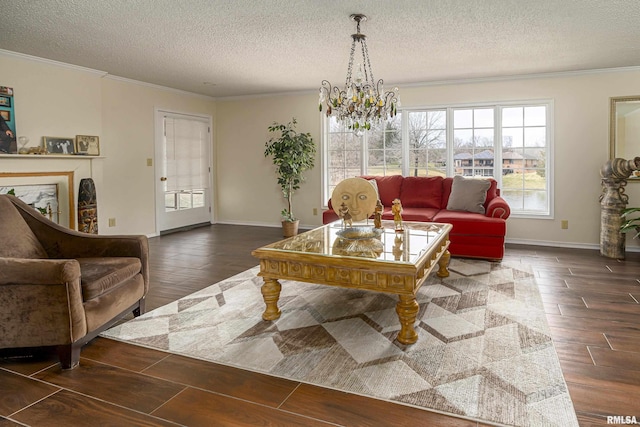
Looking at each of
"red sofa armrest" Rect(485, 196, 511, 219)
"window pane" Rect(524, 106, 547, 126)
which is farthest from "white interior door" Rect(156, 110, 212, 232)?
"window pane" Rect(524, 106, 547, 126)

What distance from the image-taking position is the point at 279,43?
167 inches

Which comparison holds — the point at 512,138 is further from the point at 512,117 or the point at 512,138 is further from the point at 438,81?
the point at 438,81

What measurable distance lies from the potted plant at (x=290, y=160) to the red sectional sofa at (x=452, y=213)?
44.3 inches

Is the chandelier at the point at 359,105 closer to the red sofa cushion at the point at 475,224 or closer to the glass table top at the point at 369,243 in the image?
the glass table top at the point at 369,243

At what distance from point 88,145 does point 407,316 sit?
4774 mm

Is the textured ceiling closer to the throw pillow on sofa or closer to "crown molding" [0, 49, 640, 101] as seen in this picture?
"crown molding" [0, 49, 640, 101]

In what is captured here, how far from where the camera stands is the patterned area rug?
2.00 metres

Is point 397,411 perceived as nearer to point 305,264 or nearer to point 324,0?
point 305,264

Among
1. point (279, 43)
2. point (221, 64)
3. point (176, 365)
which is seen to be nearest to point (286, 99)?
point (221, 64)

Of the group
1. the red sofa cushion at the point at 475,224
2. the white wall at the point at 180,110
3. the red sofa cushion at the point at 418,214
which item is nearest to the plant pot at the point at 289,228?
the white wall at the point at 180,110

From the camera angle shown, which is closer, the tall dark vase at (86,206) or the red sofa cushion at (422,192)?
the tall dark vase at (86,206)

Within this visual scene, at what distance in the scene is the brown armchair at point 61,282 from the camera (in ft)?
7.27

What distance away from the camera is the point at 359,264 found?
2.60 meters

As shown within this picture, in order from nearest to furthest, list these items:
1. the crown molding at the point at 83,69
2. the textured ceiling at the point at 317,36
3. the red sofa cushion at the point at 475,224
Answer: the textured ceiling at the point at 317,36
the crown molding at the point at 83,69
the red sofa cushion at the point at 475,224
